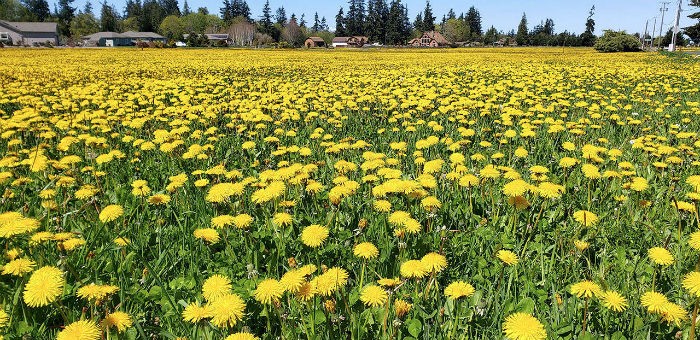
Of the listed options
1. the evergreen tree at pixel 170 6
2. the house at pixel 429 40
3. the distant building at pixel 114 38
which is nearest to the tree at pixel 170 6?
the evergreen tree at pixel 170 6

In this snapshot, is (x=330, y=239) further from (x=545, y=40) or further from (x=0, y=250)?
(x=545, y=40)

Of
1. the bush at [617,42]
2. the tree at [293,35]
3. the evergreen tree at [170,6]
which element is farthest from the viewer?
the evergreen tree at [170,6]

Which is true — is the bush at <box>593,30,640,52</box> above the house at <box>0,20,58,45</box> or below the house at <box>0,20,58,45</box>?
below

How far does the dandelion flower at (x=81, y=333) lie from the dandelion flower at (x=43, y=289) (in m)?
0.20

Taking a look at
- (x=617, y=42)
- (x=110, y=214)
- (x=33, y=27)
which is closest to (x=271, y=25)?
(x=33, y=27)

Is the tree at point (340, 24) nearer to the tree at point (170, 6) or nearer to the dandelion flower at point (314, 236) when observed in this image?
the tree at point (170, 6)

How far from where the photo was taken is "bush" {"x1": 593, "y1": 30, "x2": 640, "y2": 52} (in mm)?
50125

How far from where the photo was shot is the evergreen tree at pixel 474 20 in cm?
14050

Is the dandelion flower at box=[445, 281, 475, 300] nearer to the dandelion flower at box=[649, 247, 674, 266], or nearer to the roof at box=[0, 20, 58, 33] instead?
the dandelion flower at box=[649, 247, 674, 266]

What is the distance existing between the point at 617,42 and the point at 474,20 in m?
99.7

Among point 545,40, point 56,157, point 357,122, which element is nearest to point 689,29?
point 545,40

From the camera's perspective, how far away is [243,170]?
4.09 meters

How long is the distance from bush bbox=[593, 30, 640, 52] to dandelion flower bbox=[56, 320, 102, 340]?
5985 cm

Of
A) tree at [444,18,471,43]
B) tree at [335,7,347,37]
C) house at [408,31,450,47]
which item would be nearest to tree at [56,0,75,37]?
tree at [335,7,347,37]
